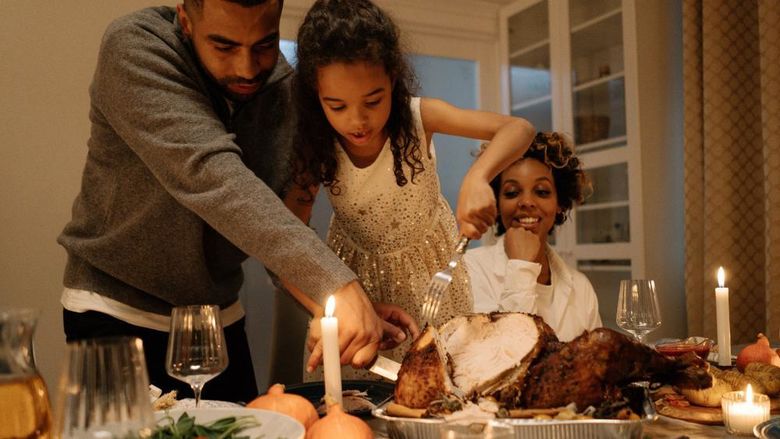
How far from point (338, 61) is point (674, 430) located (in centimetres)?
85

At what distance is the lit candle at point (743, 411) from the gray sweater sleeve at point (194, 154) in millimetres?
522

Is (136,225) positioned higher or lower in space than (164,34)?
lower

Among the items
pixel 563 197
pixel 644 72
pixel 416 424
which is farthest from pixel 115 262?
pixel 644 72

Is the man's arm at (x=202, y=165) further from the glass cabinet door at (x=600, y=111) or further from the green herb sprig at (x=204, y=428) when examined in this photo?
the glass cabinet door at (x=600, y=111)

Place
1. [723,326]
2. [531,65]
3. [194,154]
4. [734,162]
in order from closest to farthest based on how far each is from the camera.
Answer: [194,154] < [723,326] < [734,162] < [531,65]

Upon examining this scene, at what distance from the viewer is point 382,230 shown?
1544mm

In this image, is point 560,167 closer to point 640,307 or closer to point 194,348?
point 640,307

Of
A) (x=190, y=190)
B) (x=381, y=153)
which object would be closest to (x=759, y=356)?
(x=381, y=153)

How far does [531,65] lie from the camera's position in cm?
355

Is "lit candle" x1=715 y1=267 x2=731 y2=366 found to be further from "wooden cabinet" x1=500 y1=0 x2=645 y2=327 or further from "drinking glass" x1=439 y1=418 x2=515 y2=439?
"wooden cabinet" x1=500 y1=0 x2=645 y2=327

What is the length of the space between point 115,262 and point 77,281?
Answer: 11 centimetres

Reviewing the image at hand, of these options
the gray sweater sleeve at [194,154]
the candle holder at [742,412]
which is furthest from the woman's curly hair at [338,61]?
the candle holder at [742,412]

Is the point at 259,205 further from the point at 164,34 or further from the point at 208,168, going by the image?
the point at 164,34

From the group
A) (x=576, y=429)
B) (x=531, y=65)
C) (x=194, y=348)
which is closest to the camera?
(x=576, y=429)
